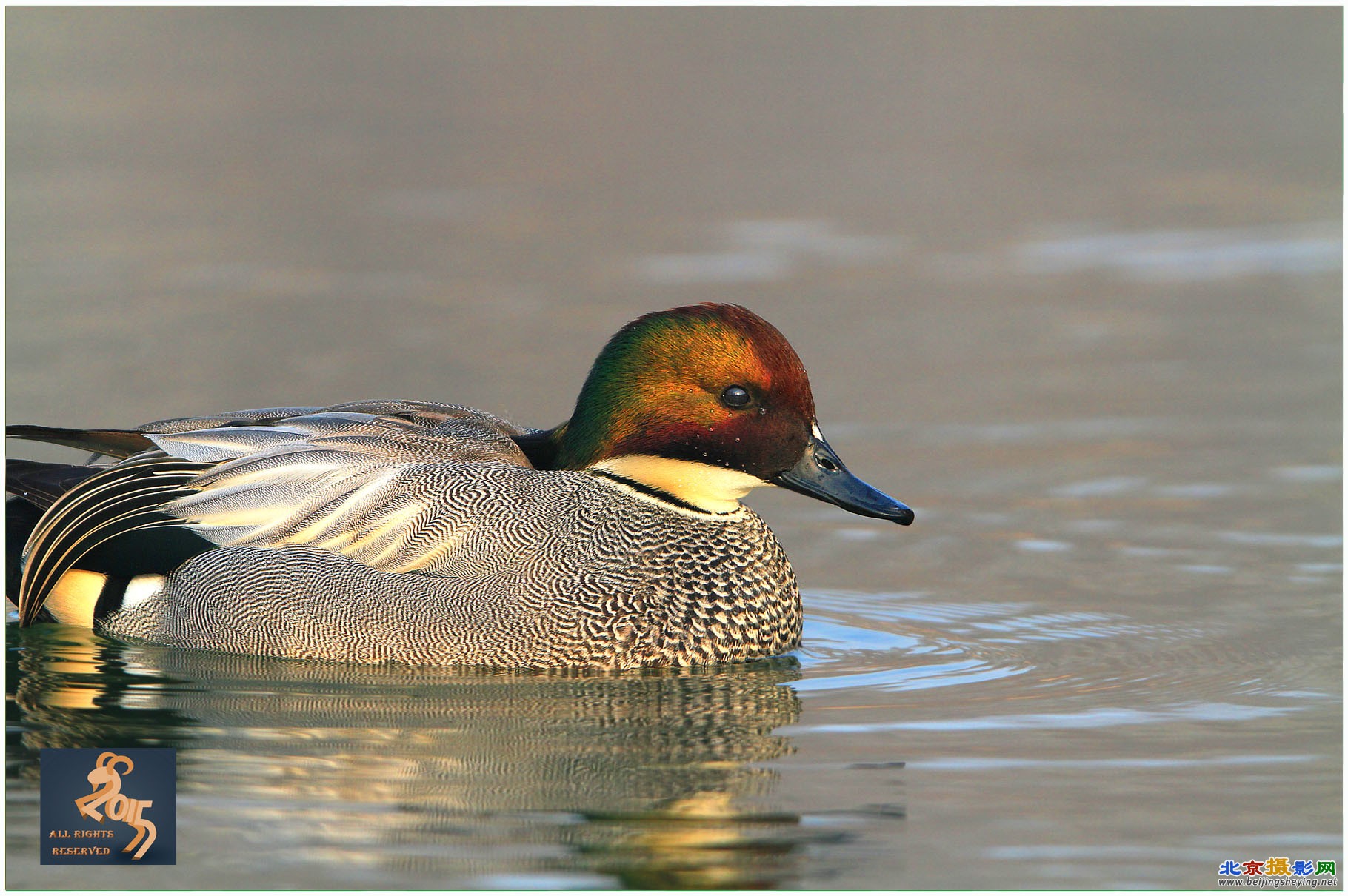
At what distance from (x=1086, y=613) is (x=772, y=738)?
2117 millimetres

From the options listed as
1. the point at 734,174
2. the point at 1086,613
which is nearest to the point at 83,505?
the point at 1086,613

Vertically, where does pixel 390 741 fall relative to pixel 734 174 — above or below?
below

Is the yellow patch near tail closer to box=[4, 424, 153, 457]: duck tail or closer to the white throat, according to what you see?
box=[4, 424, 153, 457]: duck tail

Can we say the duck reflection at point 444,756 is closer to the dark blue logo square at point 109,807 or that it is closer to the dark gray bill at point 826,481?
the dark blue logo square at point 109,807

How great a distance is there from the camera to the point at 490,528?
7691 millimetres

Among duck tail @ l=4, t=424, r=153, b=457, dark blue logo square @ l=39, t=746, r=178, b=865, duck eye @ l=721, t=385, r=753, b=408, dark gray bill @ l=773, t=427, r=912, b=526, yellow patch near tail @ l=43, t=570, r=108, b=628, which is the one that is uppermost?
duck eye @ l=721, t=385, r=753, b=408

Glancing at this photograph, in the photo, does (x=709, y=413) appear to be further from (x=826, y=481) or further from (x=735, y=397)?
(x=826, y=481)

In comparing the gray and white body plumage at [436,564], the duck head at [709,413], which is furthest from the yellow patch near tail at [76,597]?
the duck head at [709,413]

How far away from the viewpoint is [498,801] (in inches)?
247

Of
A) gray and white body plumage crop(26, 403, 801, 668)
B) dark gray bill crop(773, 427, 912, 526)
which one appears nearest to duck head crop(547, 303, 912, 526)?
dark gray bill crop(773, 427, 912, 526)

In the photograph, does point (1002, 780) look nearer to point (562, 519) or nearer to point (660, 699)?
point (660, 699)

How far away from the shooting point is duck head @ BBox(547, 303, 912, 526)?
7.77 m

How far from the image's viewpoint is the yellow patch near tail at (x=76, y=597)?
8109 millimetres

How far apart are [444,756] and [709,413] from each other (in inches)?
73.3
